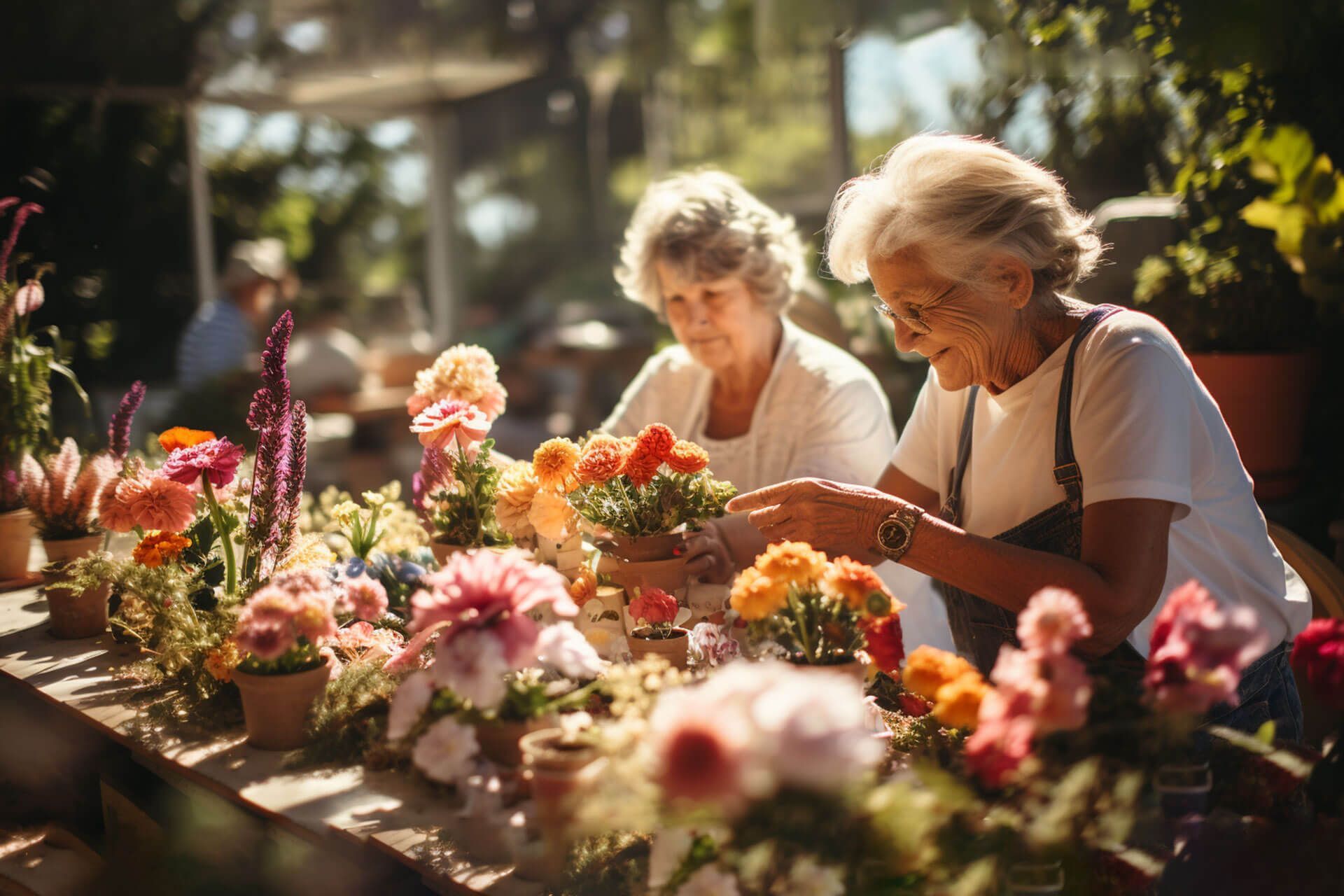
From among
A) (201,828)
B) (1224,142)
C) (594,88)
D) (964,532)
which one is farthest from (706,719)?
(594,88)

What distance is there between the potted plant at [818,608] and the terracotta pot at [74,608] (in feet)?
4.94

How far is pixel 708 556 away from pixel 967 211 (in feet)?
2.40

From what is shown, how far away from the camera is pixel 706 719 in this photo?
0.82 meters

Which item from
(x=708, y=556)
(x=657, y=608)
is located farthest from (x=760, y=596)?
(x=708, y=556)

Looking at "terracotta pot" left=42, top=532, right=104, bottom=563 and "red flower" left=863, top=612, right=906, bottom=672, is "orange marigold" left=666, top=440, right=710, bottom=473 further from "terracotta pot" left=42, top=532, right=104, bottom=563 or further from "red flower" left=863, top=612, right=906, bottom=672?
"terracotta pot" left=42, top=532, right=104, bottom=563

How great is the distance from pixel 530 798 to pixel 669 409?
180cm

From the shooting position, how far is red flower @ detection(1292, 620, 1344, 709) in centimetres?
102

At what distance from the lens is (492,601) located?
1086 mm

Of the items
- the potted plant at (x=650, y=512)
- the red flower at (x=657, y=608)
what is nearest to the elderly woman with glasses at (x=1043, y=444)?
the potted plant at (x=650, y=512)

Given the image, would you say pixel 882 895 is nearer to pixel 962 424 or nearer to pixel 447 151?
pixel 962 424

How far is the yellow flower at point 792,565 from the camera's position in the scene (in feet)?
3.90

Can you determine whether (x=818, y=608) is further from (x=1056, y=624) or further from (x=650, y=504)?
(x=650, y=504)

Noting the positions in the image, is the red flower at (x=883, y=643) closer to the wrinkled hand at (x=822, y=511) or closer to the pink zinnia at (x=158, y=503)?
the wrinkled hand at (x=822, y=511)

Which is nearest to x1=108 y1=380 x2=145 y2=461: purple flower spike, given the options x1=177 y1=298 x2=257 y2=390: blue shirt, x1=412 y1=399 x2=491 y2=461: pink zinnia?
x1=412 y1=399 x2=491 y2=461: pink zinnia
